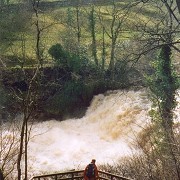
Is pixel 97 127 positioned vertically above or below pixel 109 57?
below

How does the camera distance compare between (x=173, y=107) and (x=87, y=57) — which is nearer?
(x=173, y=107)

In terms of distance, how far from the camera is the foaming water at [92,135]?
84.7 ft

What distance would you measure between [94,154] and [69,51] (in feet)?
42.1

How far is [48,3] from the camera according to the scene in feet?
175

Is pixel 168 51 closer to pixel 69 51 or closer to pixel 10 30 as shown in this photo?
pixel 69 51

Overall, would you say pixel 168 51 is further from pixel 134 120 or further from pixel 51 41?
pixel 51 41

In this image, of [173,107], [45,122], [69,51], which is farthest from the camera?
[69,51]

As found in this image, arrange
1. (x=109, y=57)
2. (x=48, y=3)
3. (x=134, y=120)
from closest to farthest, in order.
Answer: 1. (x=134, y=120)
2. (x=109, y=57)
3. (x=48, y=3)

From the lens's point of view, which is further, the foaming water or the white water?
the foaming water

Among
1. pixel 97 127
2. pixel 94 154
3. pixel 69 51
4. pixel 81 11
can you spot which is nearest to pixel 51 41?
pixel 81 11

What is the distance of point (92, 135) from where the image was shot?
3008 cm

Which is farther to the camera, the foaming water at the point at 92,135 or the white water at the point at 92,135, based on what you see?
the foaming water at the point at 92,135

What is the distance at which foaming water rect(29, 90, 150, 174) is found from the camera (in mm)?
25817

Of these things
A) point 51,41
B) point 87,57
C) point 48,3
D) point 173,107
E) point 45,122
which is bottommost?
point 173,107
